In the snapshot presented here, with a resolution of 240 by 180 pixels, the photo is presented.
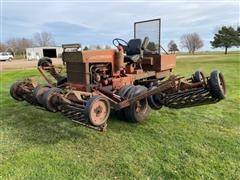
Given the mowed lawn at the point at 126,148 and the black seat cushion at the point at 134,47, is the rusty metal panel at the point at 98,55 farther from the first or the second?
the mowed lawn at the point at 126,148

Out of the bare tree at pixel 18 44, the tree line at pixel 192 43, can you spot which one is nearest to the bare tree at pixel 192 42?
the tree line at pixel 192 43

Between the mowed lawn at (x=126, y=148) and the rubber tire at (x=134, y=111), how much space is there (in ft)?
0.39

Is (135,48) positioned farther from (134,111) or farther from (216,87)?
(216,87)

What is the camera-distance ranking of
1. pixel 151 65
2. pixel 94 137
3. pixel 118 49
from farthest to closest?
pixel 151 65
pixel 118 49
pixel 94 137

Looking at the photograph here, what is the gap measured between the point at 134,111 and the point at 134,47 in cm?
163

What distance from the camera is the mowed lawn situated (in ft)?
11.0

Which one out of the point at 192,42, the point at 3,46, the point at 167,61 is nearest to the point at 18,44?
the point at 3,46

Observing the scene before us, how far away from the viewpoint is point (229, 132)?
4.60 m

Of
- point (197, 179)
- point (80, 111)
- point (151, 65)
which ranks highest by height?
point (151, 65)

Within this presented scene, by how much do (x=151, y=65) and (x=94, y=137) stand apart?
2.45 m

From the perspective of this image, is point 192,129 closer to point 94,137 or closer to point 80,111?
point 94,137

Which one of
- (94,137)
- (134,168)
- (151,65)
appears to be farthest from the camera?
(151,65)

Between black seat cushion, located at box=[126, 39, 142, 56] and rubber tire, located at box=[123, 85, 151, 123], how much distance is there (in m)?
1.20

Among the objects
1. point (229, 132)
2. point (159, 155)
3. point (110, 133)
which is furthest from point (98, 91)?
point (229, 132)
